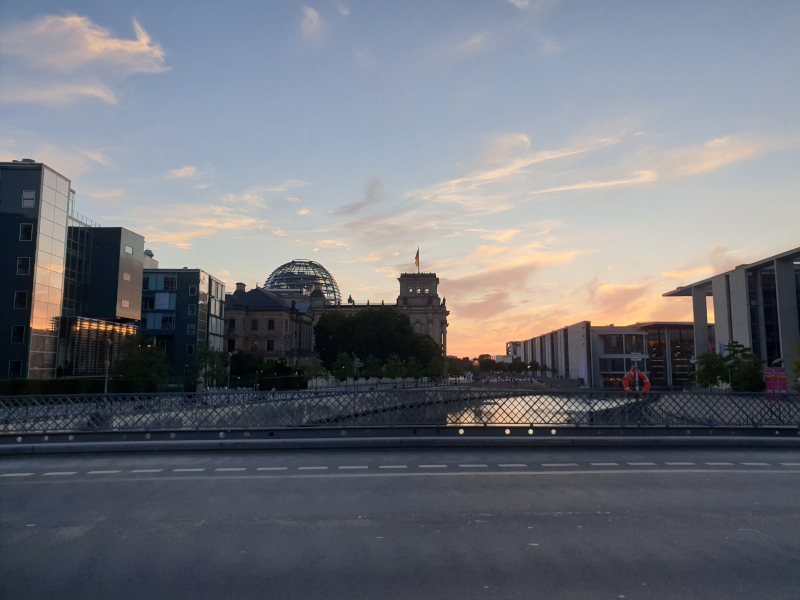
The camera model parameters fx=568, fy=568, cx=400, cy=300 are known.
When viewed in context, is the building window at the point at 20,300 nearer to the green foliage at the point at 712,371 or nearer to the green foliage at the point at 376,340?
the green foliage at the point at 376,340

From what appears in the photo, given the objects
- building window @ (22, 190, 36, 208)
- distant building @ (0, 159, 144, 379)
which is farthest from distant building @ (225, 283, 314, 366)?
building window @ (22, 190, 36, 208)

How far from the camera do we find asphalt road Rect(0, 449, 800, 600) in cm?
689

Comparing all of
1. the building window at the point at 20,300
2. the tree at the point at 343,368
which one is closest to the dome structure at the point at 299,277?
the tree at the point at 343,368

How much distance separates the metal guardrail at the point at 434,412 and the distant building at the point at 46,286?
26.7 meters

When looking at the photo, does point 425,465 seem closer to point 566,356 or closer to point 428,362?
point 428,362

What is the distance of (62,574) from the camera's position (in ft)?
23.7

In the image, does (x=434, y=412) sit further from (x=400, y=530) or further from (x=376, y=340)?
(x=376, y=340)

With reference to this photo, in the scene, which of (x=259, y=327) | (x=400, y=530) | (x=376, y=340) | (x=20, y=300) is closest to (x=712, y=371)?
(x=376, y=340)

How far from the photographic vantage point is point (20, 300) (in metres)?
49.3

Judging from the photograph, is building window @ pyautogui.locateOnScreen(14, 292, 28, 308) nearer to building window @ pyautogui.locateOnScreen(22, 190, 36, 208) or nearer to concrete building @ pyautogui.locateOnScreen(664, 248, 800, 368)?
building window @ pyautogui.locateOnScreen(22, 190, 36, 208)

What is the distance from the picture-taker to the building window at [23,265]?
49594mm

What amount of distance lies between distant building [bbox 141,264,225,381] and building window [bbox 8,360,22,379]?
27.6 metres

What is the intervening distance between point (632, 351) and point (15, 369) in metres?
114

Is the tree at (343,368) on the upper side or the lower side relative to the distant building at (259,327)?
lower
